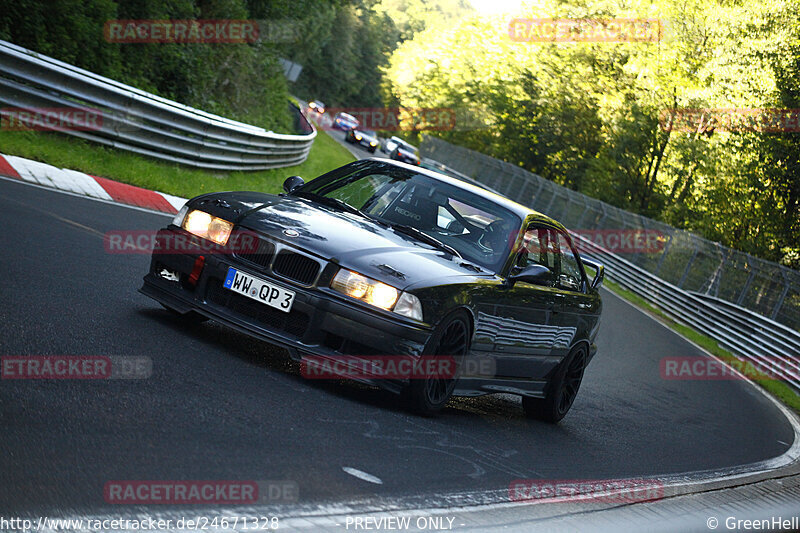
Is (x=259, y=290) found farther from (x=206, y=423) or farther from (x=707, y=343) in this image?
(x=707, y=343)

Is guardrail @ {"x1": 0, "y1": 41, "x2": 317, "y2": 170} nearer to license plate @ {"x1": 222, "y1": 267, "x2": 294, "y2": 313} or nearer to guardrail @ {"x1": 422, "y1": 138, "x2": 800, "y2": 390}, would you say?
guardrail @ {"x1": 422, "y1": 138, "x2": 800, "y2": 390}

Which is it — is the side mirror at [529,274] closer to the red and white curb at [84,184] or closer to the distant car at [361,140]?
the red and white curb at [84,184]

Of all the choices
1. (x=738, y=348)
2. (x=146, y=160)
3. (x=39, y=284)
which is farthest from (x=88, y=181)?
(x=738, y=348)

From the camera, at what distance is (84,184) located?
40.2 feet

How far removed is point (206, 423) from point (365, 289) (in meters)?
1.47

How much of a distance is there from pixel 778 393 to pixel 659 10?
27290 millimetres

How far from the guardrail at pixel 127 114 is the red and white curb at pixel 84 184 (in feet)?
3.34

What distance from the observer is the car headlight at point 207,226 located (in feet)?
19.8

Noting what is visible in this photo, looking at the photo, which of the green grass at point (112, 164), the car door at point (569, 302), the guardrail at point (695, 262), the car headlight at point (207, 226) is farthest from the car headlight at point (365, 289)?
the guardrail at point (695, 262)

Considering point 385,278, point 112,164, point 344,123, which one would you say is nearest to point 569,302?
point 385,278

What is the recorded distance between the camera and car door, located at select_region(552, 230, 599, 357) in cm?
768

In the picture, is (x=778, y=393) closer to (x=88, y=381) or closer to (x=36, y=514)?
(x=88, y=381)

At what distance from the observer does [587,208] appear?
37906 mm

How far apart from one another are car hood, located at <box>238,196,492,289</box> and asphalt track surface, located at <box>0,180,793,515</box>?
2.55ft
